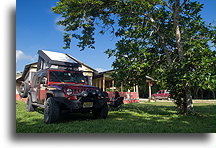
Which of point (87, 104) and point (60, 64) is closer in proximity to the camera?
point (87, 104)

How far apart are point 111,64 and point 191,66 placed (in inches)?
96.5

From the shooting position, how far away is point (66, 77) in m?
5.01

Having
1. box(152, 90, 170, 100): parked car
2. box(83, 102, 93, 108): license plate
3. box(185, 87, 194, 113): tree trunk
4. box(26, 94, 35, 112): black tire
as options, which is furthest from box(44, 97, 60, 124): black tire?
box(185, 87, 194, 113): tree trunk

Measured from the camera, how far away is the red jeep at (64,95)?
3.81m

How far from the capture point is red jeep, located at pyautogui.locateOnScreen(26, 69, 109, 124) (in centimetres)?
381

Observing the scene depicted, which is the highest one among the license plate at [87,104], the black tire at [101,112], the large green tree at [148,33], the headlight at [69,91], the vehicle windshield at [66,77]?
the large green tree at [148,33]

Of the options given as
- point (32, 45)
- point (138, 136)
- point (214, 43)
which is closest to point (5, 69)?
point (32, 45)

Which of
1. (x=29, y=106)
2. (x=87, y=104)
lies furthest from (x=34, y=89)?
(x=87, y=104)

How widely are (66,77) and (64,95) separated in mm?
1142

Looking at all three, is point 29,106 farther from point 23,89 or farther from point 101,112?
point 101,112

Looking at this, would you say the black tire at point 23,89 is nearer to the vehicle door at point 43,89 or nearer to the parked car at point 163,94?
the vehicle door at point 43,89

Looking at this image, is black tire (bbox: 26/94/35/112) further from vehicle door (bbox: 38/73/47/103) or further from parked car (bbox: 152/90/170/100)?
parked car (bbox: 152/90/170/100)

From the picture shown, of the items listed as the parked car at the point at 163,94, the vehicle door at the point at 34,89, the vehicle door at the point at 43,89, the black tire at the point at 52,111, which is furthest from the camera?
the parked car at the point at 163,94

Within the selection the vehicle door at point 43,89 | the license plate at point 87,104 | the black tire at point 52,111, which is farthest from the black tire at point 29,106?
the license plate at point 87,104
